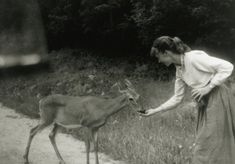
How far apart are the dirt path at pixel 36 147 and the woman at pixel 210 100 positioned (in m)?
3.15

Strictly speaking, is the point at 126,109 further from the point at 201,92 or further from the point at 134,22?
the point at 134,22

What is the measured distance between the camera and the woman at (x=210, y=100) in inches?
206

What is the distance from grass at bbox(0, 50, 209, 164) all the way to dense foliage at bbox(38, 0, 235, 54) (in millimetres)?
1062

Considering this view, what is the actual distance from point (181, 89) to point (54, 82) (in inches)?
536

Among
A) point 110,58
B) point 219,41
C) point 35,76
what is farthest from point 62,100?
point 110,58

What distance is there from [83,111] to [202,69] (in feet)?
13.6

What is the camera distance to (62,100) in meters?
9.49

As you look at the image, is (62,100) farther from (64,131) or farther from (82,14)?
(82,14)

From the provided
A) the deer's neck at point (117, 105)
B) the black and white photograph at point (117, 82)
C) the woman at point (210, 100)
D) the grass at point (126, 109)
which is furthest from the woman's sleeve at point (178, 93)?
the deer's neck at point (117, 105)

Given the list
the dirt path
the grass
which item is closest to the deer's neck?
the grass

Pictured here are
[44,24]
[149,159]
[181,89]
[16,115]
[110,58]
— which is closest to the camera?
[181,89]

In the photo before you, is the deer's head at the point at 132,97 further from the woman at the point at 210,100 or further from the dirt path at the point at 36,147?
the woman at the point at 210,100

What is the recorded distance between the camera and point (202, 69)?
17.4 ft

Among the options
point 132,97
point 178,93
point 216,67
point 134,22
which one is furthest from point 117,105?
point 134,22
